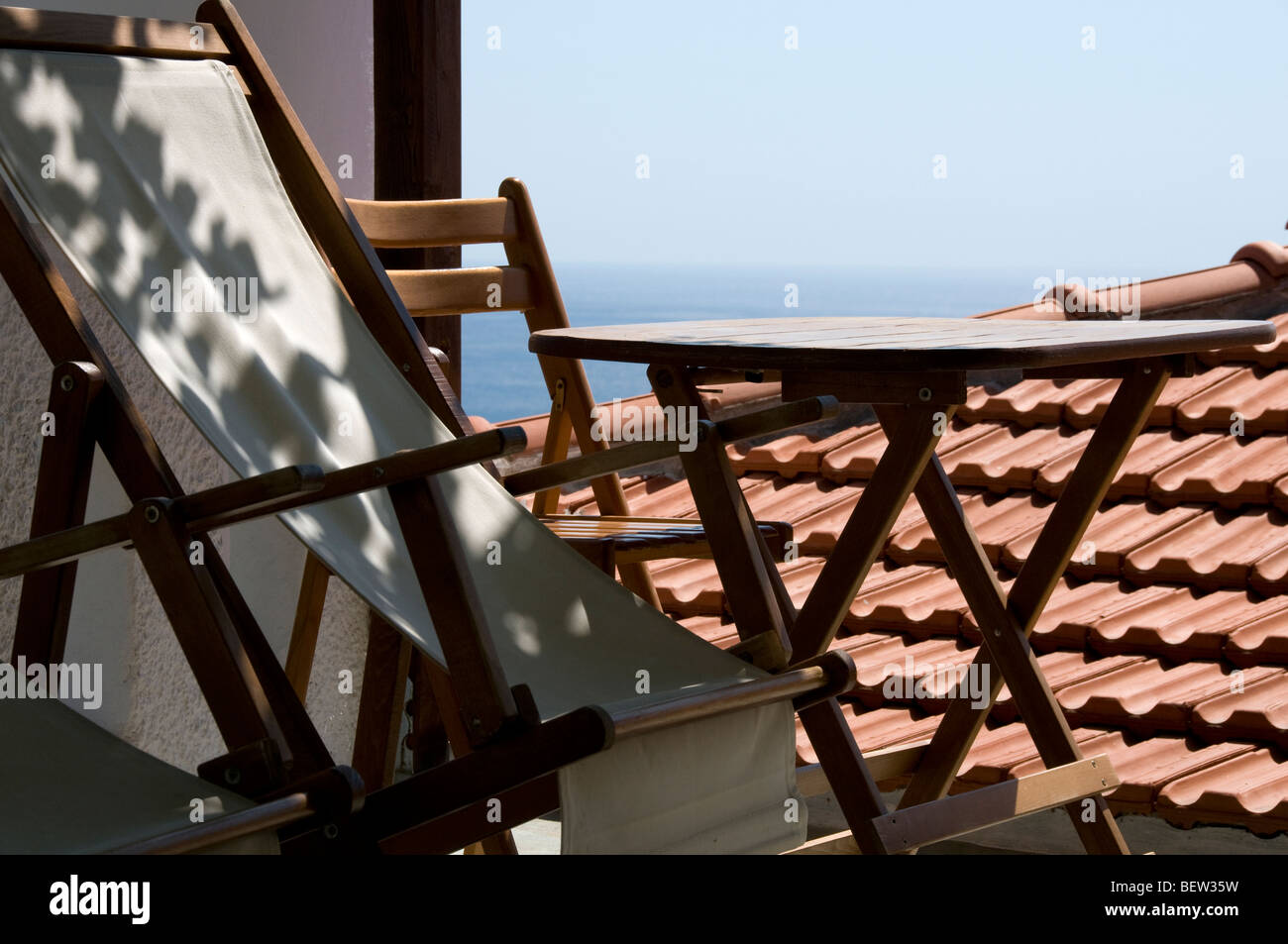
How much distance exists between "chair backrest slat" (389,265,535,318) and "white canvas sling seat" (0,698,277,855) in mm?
1143

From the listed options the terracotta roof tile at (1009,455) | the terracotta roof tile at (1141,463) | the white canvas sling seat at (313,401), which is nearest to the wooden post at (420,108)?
the white canvas sling seat at (313,401)

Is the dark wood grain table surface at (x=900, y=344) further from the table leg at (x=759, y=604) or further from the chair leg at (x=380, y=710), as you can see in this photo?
the chair leg at (x=380, y=710)

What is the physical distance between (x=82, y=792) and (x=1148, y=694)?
2.07m

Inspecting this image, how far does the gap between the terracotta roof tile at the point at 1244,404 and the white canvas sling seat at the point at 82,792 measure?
3000mm

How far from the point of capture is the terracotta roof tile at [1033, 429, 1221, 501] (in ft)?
12.0

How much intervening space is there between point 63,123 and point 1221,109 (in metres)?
102

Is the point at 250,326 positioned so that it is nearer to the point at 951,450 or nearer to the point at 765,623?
the point at 765,623

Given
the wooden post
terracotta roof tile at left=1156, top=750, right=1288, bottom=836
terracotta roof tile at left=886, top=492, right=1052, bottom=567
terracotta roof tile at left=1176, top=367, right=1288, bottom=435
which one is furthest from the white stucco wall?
terracotta roof tile at left=1176, top=367, right=1288, bottom=435

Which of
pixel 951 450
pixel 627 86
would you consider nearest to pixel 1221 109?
pixel 627 86

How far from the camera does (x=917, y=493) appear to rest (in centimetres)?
213

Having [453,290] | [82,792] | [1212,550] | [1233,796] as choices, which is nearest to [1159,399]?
[1212,550]

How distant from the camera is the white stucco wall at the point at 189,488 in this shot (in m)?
2.51
